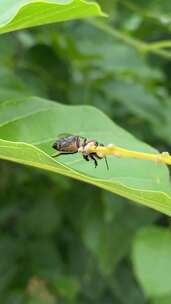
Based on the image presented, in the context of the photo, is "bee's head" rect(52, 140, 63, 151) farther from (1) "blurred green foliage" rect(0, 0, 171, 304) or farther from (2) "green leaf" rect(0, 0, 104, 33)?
(1) "blurred green foliage" rect(0, 0, 171, 304)

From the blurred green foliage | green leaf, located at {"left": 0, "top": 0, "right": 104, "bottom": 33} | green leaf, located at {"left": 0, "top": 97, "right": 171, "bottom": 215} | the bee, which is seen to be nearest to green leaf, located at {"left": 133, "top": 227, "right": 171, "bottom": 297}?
the blurred green foliage

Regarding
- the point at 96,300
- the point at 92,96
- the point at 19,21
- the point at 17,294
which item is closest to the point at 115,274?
the point at 96,300

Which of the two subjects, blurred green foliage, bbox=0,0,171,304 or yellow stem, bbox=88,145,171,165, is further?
blurred green foliage, bbox=0,0,171,304

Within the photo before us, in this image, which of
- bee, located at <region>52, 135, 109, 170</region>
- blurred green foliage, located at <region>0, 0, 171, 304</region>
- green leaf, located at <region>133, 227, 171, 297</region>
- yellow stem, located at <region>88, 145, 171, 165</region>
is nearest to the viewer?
yellow stem, located at <region>88, 145, 171, 165</region>

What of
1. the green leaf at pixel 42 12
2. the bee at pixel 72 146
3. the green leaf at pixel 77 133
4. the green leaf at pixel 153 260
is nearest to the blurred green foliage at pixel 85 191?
the green leaf at pixel 153 260

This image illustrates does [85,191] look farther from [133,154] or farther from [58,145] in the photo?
[133,154]

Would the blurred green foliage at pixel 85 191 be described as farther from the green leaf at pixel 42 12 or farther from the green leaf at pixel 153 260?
the green leaf at pixel 42 12

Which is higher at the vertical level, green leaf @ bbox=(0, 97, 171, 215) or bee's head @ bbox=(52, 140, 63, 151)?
bee's head @ bbox=(52, 140, 63, 151)

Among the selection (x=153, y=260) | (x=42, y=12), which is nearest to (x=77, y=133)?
(x=42, y=12)
